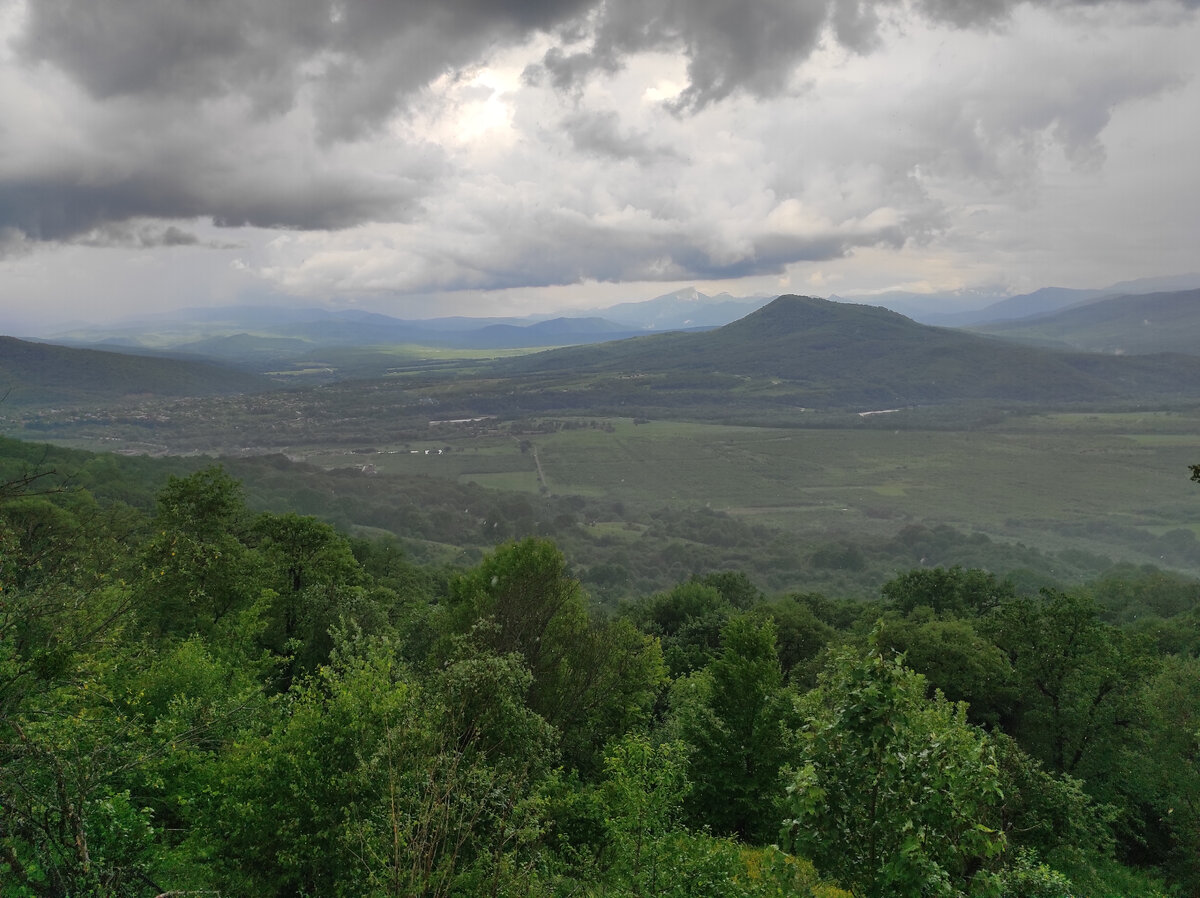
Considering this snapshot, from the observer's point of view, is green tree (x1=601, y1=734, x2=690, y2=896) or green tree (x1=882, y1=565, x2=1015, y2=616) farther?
green tree (x1=882, y1=565, x2=1015, y2=616)

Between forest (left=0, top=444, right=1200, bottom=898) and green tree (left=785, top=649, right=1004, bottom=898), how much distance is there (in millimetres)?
42

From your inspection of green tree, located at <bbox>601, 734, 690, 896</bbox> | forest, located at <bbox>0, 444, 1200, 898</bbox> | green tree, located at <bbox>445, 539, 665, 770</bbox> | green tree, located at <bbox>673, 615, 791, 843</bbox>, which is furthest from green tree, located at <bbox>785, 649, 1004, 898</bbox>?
green tree, located at <bbox>445, 539, 665, 770</bbox>

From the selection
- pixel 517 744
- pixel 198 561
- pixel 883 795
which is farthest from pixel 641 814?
pixel 198 561

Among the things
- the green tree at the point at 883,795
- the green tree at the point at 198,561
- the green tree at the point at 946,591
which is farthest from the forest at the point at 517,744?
the green tree at the point at 946,591

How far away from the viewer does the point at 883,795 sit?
9.08m

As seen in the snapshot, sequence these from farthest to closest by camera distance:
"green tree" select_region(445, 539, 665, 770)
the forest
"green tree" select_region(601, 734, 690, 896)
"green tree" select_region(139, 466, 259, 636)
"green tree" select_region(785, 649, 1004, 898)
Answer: "green tree" select_region(139, 466, 259, 636) < "green tree" select_region(445, 539, 665, 770) < "green tree" select_region(601, 734, 690, 896) < the forest < "green tree" select_region(785, 649, 1004, 898)

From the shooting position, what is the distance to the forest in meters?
9.14

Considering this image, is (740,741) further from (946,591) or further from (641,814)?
(946,591)

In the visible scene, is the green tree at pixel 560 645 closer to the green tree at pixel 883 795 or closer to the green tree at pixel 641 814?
the green tree at pixel 641 814

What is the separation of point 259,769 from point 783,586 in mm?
120479

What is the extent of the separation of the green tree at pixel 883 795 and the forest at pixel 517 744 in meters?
0.04

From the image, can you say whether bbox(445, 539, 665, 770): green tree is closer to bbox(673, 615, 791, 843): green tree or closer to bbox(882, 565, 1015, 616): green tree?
bbox(673, 615, 791, 843): green tree

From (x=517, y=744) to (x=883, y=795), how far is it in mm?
10184

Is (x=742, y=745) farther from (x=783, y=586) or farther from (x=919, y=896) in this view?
(x=783, y=586)
